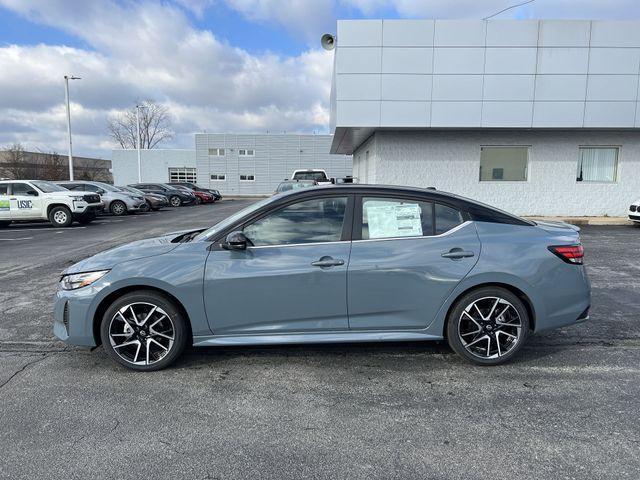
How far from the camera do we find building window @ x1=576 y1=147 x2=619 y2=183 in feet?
52.5

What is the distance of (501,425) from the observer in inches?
119

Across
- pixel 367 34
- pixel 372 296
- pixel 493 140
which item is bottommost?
pixel 372 296

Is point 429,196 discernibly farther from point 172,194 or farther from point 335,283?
point 172,194

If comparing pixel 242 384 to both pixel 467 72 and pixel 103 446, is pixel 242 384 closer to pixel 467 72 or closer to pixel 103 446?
pixel 103 446

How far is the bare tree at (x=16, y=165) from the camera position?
1609 inches

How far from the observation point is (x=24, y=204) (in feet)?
51.4

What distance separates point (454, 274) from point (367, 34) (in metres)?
12.3

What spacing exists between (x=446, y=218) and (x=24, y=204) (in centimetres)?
1659

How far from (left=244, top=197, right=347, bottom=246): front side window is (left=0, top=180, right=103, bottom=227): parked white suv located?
14.6 meters

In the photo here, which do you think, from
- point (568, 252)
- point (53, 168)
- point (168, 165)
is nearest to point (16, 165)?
point (53, 168)

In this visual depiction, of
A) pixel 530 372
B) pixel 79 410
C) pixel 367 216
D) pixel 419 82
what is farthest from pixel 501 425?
pixel 419 82

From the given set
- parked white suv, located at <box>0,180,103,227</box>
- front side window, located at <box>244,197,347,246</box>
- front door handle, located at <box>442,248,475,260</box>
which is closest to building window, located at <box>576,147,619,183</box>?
front door handle, located at <box>442,248,475,260</box>

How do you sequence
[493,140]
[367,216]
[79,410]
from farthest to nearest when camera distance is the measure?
[493,140] < [367,216] < [79,410]

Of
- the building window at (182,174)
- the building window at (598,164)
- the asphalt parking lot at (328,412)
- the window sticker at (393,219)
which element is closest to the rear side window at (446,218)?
the window sticker at (393,219)
